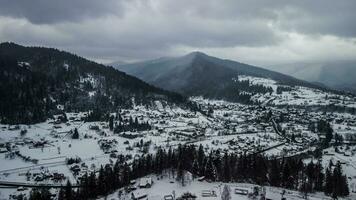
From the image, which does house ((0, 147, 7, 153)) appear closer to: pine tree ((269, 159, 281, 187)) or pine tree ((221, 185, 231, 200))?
pine tree ((221, 185, 231, 200))

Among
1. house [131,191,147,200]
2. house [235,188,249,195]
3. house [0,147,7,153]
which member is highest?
house [235,188,249,195]

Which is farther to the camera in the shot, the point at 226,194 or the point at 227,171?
the point at 227,171

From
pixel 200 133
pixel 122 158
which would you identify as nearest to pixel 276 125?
pixel 200 133

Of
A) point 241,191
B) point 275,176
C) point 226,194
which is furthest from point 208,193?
point 275,176

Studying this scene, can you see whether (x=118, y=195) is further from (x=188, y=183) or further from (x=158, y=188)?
(x=188, y=183)

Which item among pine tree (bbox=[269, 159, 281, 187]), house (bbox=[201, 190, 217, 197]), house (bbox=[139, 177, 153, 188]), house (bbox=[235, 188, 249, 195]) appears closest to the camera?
house (bbox=[201, 190, 217, 197])

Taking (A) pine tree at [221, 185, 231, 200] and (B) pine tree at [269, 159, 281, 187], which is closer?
(A) pine tree at [221, 185, 231, 200]

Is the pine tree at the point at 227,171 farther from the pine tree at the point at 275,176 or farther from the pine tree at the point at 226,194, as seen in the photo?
the pine tree at the point at 226,194

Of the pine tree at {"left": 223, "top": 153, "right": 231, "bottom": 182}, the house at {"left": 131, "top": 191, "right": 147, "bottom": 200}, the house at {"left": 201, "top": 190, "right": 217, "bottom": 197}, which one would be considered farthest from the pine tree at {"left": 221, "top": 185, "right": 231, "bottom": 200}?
the house at {"left": 131, "top": 191, "right": 147, "bottom": 200}

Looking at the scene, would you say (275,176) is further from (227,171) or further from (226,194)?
(226,194)
